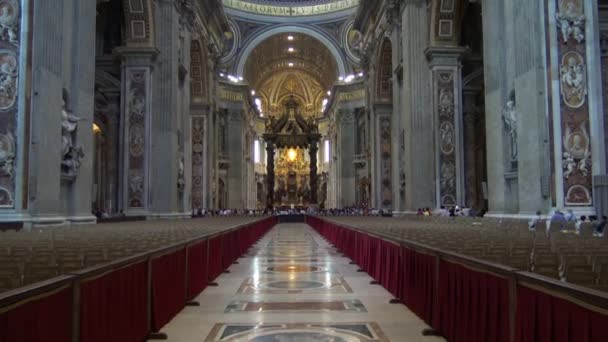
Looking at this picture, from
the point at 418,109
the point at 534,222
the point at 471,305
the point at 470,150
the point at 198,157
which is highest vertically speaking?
the point at 418,109

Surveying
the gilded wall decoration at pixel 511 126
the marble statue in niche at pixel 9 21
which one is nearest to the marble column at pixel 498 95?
the gilded wall decoration at pixel 511 126

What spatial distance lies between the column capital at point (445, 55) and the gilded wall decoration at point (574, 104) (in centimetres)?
843

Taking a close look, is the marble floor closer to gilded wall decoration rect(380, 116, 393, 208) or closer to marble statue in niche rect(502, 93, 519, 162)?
marble statue in niche rect(502, 93, 519, 162)

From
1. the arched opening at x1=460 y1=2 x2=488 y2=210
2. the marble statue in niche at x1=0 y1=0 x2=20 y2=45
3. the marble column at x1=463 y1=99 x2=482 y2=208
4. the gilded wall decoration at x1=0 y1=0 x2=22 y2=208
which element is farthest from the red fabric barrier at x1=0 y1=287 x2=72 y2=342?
the marble column at x1=463 y1=99 x2=482 y2=208

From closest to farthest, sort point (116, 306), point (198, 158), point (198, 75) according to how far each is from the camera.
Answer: point (116, 306)
point (198, 75)
point (198, 158)

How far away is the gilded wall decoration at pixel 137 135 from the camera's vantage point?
2017 cm

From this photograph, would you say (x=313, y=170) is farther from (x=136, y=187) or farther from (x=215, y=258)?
(x=215, y=258)

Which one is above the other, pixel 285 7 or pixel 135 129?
pixel 285 7

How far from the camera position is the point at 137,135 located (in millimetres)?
20406

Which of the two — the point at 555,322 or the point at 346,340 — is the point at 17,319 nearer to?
the point at 555,322

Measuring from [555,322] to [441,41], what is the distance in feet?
61.8

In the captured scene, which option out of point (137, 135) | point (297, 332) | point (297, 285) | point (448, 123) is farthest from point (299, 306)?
point (137, 135)

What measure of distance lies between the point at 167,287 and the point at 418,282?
2.54 m

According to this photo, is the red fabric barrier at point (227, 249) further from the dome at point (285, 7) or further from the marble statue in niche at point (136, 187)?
the dome at point (285, 7)
